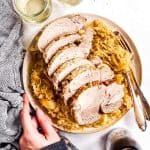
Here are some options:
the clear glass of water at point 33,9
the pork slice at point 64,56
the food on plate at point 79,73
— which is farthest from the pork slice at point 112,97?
the clear glass of water at point 33,9

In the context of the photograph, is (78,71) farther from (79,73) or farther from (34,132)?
(34,132)

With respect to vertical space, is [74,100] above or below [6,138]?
above

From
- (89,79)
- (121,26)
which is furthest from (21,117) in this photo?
(121,26)

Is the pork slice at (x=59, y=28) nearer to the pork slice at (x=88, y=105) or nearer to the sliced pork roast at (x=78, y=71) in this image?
the sliced pork roast at (x=78, y=71)

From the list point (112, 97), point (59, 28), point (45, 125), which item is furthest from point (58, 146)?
point (59, 28)

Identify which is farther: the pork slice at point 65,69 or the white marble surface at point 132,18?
the white marble surface at point 132,18

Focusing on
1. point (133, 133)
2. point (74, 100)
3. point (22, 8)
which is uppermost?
point (22, 8)

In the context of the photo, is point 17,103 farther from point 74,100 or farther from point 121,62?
point 121,62
